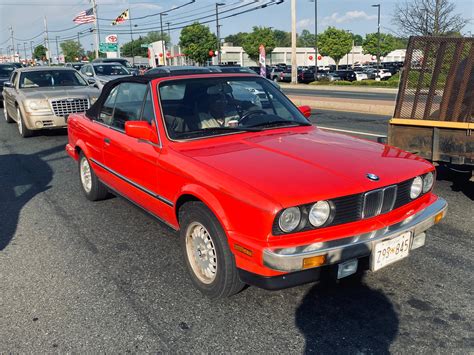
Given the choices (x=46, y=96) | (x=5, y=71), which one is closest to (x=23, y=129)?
(x=46, y=96)

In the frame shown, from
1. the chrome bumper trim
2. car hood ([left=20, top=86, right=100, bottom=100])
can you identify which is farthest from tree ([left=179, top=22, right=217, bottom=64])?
the chrome bumper trim

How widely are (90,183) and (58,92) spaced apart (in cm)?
582

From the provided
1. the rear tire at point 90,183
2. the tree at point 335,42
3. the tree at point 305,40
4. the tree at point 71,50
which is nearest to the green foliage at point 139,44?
the tree at point 71,50

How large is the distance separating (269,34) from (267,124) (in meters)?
76.4

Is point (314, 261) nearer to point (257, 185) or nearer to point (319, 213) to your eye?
point (319, 213)

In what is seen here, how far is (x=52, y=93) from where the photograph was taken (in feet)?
34.0

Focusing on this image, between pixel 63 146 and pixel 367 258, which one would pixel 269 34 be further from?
pixel 367 258

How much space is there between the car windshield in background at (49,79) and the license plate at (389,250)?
1042 centimetres

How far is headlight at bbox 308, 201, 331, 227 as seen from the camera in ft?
8.96

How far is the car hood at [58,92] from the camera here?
1023 centimetres

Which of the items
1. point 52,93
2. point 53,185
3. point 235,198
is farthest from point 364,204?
point 52,93

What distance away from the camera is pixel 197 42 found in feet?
249

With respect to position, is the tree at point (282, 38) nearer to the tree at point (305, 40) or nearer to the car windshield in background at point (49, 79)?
the tree at point (305, 40)

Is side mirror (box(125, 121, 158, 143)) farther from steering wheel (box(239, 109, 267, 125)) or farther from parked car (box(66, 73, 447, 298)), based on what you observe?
steering wheel (box(239, 109, 267, 125))
